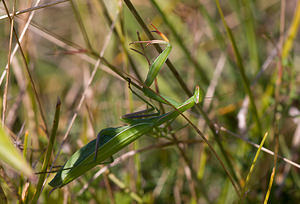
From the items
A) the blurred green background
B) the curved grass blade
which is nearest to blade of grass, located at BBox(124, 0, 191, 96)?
the blurred green background

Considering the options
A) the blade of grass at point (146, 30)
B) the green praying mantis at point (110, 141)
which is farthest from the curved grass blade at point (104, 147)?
the blade of grass at point (146, 30)

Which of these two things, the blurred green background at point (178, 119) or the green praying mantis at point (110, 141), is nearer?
the green praying mantis at point (110, 141)

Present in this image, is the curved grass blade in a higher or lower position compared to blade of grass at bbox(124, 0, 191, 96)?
lower

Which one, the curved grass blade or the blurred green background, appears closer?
the curved grass blade

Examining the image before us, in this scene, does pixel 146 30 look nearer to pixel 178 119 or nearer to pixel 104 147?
pixel 104 147

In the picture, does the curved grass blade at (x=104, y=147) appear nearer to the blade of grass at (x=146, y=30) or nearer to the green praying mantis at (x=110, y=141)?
the green praying mantis at (x=110, y=141)

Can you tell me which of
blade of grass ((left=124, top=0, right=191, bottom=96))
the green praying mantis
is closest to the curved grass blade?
the green praying mantis

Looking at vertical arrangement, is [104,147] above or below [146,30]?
below

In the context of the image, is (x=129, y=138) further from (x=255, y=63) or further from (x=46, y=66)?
(x=46, y=66)

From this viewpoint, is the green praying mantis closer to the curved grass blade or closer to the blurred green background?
the curved grass blade

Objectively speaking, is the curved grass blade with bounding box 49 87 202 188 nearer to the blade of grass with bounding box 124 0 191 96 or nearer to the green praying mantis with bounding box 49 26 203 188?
the green praying mantis with bounding box 49 26 203 188

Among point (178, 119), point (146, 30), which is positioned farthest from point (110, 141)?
point (178, 119)
